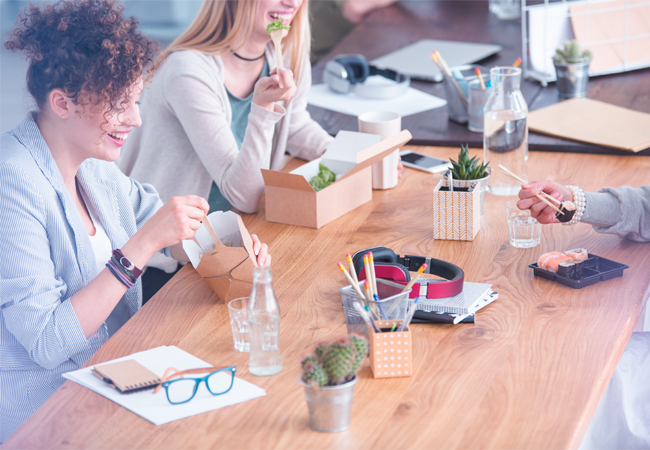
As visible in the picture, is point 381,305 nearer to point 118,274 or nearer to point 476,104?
point 118,274

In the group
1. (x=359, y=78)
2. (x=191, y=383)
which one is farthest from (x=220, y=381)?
(x=359, y=78)

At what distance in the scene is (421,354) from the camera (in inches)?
44.6

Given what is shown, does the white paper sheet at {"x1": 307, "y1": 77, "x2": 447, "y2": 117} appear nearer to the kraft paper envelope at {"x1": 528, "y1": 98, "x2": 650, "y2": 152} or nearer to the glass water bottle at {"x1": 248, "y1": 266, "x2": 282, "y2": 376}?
the kraft paper envelope at {"x1": 528, "y1": 98, "x2": 650, "y2": 152}

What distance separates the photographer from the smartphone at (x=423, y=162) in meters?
2.00

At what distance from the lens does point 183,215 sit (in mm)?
1331

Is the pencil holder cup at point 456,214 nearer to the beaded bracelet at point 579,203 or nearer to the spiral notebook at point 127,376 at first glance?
the beaded bracelet at point 579,203

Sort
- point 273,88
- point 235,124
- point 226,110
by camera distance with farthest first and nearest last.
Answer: point 235,124, point 226,110, point 273,88

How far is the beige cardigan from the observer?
5.85 ft

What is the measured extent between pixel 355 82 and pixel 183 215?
1.37 m

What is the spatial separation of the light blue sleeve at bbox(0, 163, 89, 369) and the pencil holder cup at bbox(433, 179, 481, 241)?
0.82m

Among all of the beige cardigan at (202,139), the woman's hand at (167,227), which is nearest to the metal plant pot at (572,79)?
the beige cardigan at (202,139)

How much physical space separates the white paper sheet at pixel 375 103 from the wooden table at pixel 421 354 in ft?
2.72

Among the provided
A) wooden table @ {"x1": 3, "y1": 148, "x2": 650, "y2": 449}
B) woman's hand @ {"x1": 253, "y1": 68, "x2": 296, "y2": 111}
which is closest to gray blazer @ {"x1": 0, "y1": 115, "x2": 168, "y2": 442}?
wooden table @ {"x1": 3, "y1": 148, "x2": 650, "y2": 449}

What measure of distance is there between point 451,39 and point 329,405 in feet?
8.36
